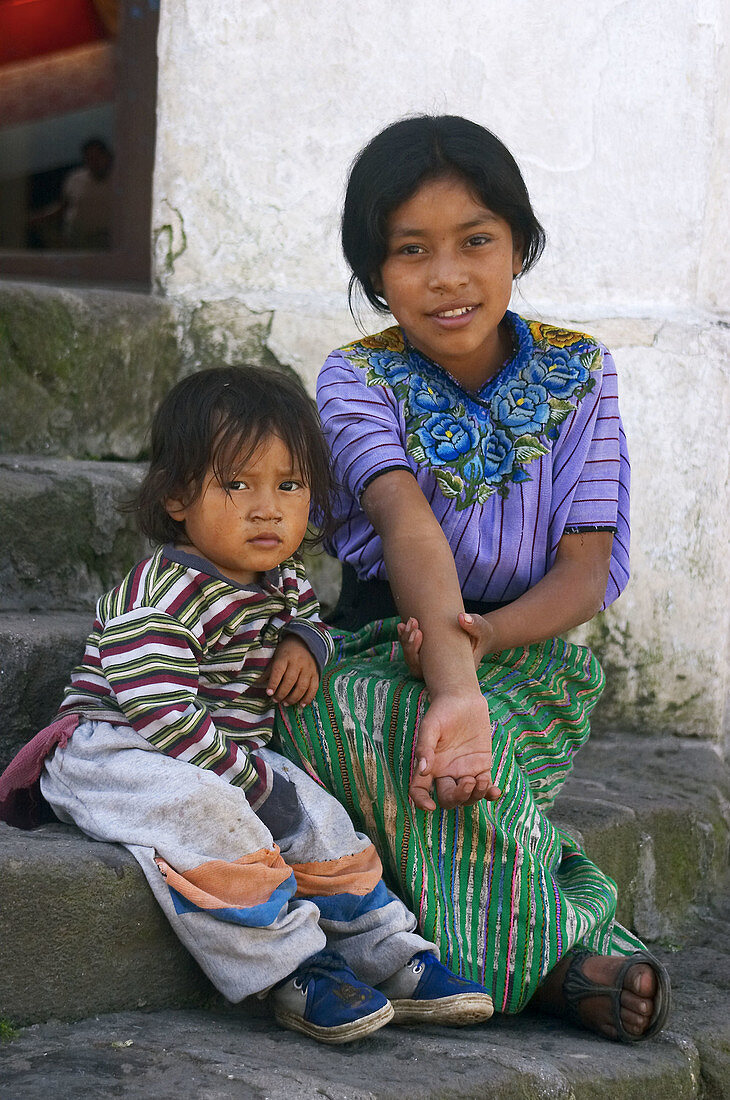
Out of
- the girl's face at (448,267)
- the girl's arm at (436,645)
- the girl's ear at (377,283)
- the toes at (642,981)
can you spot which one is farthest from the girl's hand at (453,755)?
the girl's ear at (377,283)

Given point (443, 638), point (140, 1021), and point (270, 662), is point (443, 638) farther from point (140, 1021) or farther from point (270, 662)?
point (140, 1021)

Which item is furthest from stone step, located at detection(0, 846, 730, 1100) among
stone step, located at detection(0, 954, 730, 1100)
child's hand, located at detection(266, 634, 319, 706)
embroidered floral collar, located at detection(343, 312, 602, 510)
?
embroidered floral collar, located at detection(343, 312, 602, 510)

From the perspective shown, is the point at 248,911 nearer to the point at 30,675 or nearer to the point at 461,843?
the point at 461,843

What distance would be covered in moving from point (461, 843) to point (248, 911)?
1.34 ft

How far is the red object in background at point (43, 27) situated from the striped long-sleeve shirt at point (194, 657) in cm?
627

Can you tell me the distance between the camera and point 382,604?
7.80ft

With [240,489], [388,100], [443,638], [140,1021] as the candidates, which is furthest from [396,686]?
[388,100]

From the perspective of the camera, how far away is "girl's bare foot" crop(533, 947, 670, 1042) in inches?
73.1

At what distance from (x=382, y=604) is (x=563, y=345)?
24.3 inches

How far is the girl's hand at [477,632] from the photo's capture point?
6.51ft

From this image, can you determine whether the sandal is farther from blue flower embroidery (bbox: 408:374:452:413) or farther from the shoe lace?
blue flower embroidery (bbox: 408:374:452:413)

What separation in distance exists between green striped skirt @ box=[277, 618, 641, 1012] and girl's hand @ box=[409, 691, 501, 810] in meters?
0.08

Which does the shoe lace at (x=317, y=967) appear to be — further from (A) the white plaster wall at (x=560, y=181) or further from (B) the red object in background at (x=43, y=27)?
(B) the red object in background at (x=43, y=27)

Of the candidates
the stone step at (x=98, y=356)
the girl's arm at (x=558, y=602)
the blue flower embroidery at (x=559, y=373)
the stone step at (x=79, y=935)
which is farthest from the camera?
the stone step at (x=98, y=356)
